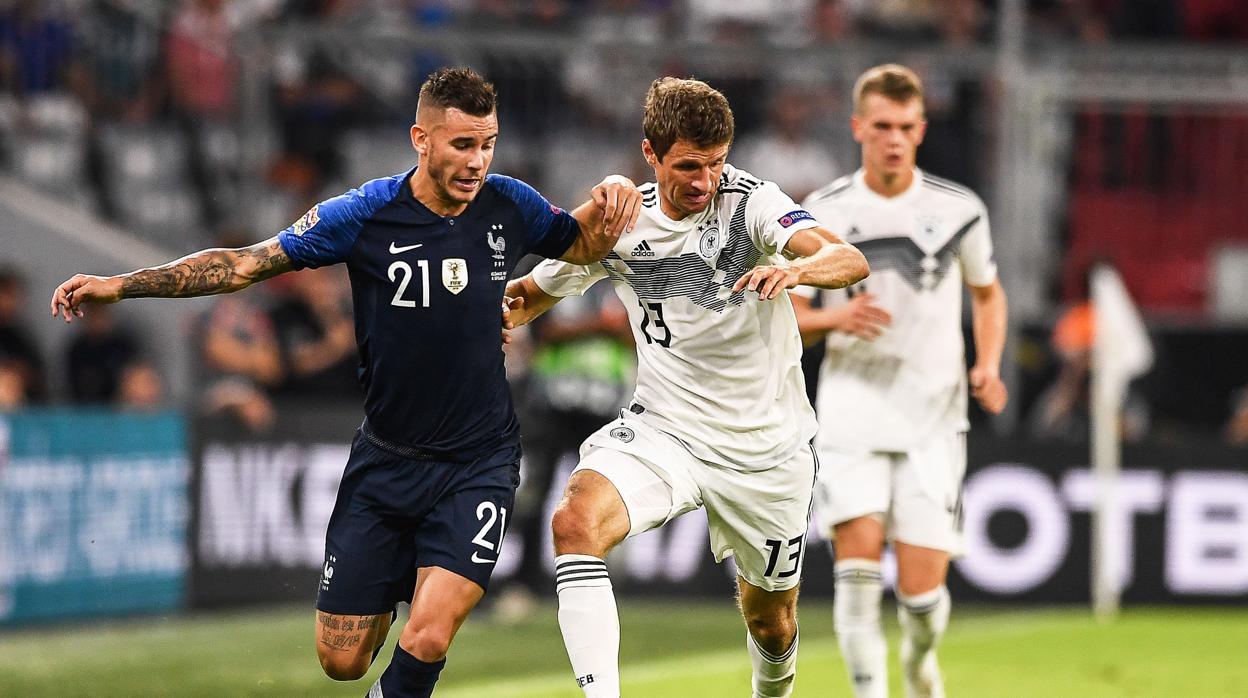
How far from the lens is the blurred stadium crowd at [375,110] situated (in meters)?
14.9

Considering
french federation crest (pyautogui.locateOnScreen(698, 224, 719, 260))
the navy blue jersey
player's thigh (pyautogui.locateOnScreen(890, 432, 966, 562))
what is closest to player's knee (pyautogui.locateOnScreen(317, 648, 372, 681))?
the navy blue jersey

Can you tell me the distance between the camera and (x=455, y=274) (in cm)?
669

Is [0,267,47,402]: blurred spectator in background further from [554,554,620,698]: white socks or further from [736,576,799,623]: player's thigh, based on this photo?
[554,554,620,698]: white socks

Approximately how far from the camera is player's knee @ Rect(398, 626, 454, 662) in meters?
6.55

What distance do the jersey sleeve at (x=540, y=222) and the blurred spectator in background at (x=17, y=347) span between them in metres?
7.19

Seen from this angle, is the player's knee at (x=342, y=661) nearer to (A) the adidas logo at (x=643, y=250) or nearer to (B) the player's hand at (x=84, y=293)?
(B) the player's hand at (x=84, y=293)

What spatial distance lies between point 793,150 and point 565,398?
3318 mm

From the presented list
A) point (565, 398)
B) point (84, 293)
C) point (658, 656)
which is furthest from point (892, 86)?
point (565, 398)

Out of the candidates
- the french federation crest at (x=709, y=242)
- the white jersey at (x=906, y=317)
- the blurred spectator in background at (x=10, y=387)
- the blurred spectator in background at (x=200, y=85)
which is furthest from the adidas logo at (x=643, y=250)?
the blurred spectator in background at (x=200, y=85)

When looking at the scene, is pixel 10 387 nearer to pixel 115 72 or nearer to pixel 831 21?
pixel 115 72

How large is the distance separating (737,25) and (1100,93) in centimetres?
322

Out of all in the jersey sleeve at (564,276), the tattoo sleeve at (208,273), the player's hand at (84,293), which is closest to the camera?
the player's hand at (84,293)

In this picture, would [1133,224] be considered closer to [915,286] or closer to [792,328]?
[915,286]

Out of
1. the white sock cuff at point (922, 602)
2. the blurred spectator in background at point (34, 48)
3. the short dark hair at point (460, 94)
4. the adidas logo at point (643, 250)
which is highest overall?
the blurred spectator in background at point (34, 48)
